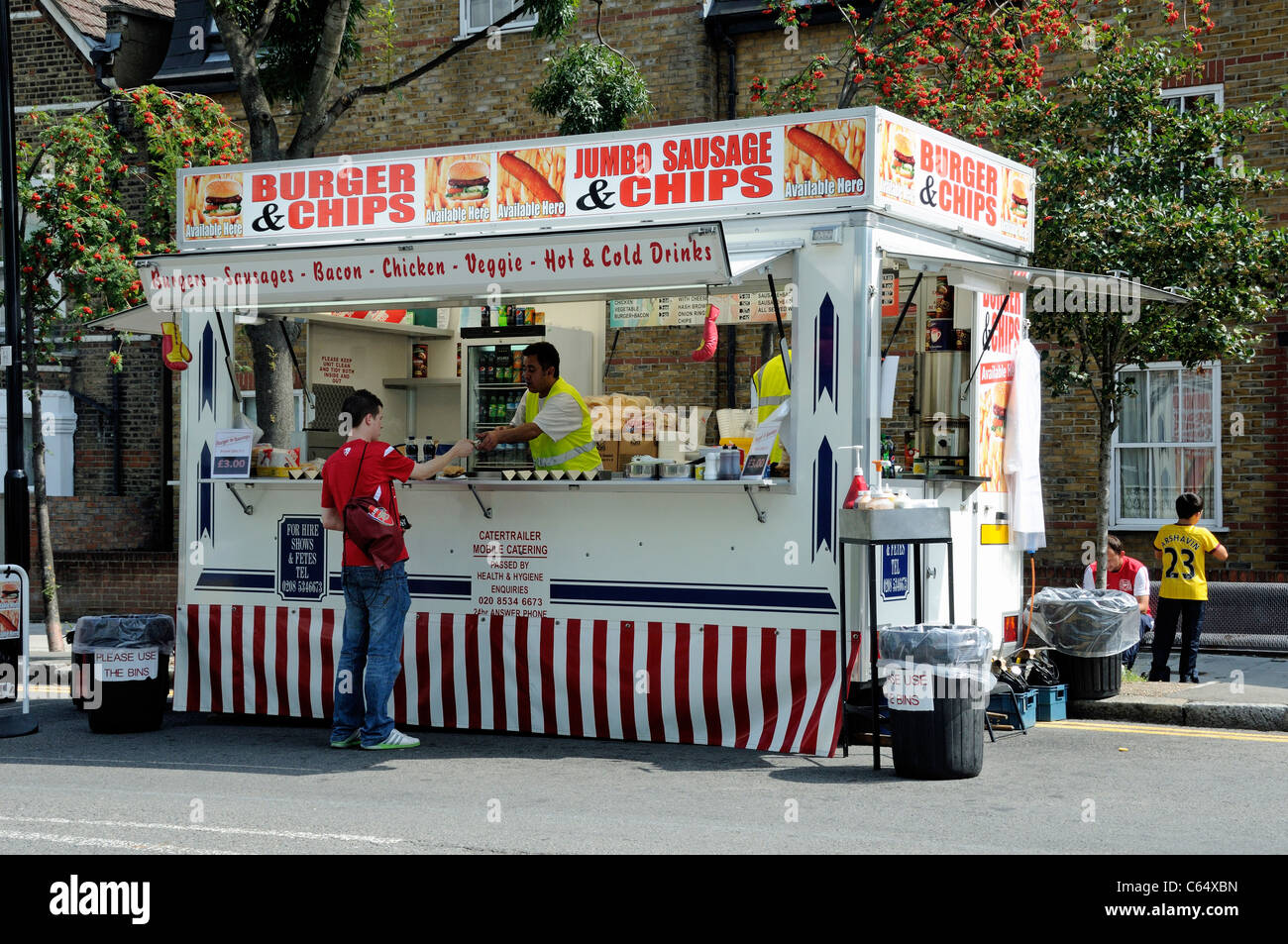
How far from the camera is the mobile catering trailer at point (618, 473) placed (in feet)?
29.5

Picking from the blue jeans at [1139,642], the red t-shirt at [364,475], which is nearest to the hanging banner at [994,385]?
the blue jeans at [1139,642]

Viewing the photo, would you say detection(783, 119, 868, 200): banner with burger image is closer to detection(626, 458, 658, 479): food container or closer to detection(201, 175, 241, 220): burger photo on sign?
detection(626, 458, 658, 479): food container

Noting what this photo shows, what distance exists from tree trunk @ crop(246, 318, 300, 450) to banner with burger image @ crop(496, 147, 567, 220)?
3204 mm

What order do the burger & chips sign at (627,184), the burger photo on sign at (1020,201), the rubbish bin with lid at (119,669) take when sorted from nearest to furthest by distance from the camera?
the burger & chips sign at (627,184)
the rubbish bin with lid at (119,669)
the burger photo on sign at (1020,201)


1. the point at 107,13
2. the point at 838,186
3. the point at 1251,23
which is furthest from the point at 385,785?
the point at 107,13

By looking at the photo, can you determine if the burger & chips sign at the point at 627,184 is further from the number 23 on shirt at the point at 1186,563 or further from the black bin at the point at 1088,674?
the number 23 on shirt at the point at 1186,563

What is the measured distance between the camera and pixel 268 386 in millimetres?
13055

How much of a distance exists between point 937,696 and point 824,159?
327 cm

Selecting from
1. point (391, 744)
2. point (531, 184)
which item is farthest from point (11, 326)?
point (391, 744)

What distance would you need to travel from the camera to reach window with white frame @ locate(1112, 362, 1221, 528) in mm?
15797

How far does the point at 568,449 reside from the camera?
10.2 meters

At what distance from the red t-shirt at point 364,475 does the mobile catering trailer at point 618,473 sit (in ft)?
2.28

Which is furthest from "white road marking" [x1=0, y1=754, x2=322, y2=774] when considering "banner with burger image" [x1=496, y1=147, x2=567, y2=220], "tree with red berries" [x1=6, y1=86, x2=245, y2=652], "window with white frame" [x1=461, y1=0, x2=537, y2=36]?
"window with white frame" [x1=461, y1=0, x2=537, y2=36]

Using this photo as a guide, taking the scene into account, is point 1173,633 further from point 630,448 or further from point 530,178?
point 530,178
